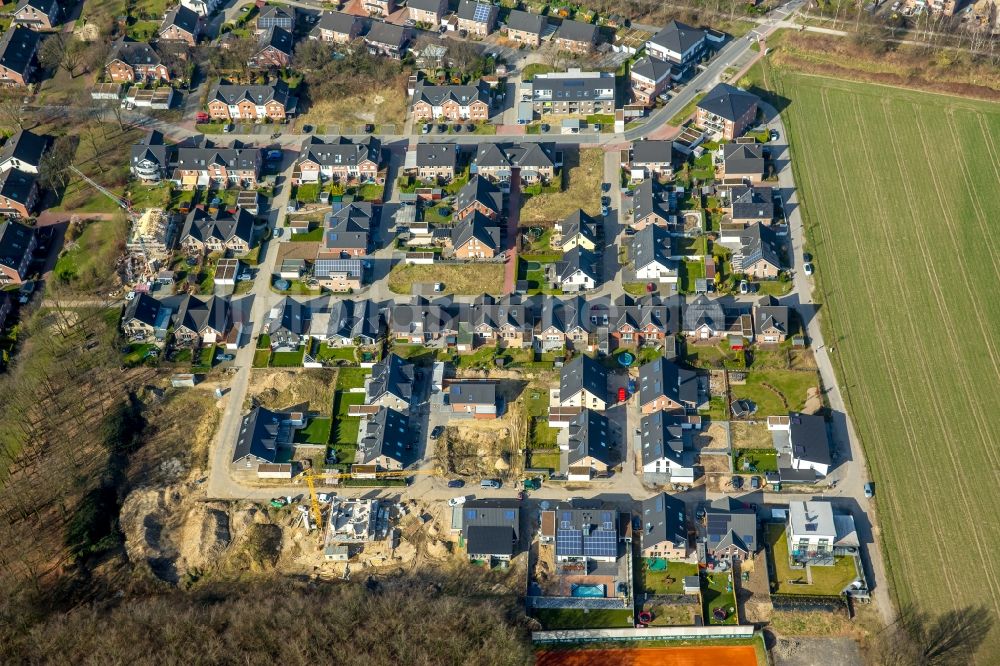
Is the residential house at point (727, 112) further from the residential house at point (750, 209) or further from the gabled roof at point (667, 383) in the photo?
the gabled roof at point (667, 383)

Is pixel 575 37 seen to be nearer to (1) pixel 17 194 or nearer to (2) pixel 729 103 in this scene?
(2) pixel 729 103

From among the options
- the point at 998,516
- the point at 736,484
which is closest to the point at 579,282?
the point at 736,484

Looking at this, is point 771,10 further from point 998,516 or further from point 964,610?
point 964,610

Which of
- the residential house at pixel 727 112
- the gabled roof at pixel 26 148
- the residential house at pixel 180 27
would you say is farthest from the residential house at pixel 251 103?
the residential house at pixel 727 112

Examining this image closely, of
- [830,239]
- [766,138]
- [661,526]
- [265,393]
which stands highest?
[766,138]

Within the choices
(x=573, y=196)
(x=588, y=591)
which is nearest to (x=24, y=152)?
(x=573, y=196)

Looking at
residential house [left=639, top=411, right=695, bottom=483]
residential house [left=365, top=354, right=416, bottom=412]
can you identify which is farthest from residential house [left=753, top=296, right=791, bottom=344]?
residential house [left=365, top=354, right=416, bottom=412]

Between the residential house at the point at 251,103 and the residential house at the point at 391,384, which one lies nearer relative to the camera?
the residential house at the point at 391,384
